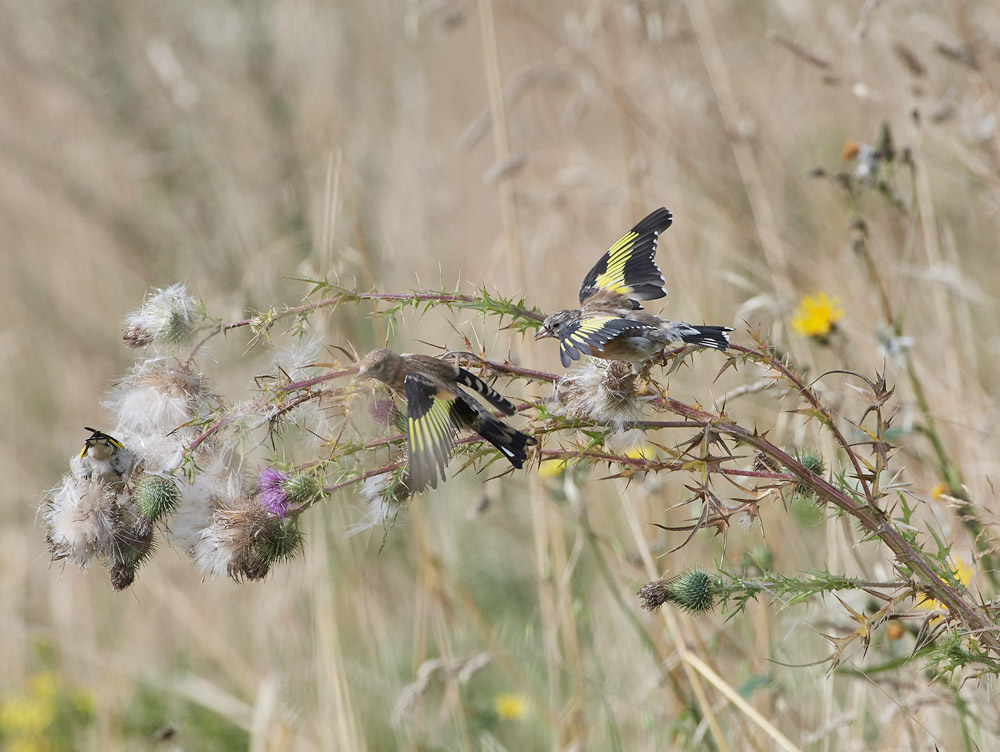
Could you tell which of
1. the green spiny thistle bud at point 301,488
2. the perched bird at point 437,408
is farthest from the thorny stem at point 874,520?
the green spiny thistle bud at point 301,488

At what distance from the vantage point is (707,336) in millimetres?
1364

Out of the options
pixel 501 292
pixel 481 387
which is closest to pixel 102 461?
pixel 481 387

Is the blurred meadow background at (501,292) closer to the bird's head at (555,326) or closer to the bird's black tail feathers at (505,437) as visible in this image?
the bird's head at (555,326)

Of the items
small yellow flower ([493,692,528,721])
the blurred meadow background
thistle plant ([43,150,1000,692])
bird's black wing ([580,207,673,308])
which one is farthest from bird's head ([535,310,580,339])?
small yellow flower ([493,692,528,721])

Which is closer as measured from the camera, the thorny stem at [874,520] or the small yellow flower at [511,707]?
the thorny stem at [874,520]

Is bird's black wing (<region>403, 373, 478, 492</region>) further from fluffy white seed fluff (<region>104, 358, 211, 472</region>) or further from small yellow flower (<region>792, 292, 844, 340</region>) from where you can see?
small yellow flower (<region>792, 292, 844, 340</region>)

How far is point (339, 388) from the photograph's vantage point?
141cm

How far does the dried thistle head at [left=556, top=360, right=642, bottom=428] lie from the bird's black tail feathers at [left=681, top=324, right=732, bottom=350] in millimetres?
102

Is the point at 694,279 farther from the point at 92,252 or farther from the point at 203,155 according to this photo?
the point at 92,252

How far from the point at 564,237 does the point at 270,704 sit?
2168 millimetres

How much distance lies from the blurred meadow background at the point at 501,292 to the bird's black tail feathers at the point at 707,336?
240 mm

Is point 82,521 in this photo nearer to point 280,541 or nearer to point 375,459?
point 280,541

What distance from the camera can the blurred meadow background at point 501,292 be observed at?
7.64 feet

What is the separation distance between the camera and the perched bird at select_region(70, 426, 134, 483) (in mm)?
1373
